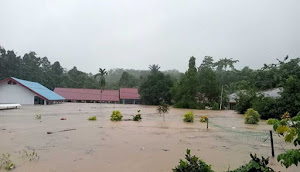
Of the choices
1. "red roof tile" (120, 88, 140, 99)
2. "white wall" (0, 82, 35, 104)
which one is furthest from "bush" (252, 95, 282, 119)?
"red roof tile" (120, 88, 140, 99)

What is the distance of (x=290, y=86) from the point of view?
A: 2145 centimetres

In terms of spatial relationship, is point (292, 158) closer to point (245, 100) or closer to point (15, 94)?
point (245, 100)

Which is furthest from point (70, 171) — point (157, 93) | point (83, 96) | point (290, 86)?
point (83, 96)

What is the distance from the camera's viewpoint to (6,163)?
5930mm

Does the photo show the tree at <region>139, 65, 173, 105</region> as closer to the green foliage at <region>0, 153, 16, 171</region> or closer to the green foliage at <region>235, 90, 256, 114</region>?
the green foliage at <region>235, 90, 256, 114</region>

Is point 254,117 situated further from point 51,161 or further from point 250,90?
point 51,161

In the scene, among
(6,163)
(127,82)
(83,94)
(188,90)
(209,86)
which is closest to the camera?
(6,163)

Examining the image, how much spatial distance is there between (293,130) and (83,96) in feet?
177

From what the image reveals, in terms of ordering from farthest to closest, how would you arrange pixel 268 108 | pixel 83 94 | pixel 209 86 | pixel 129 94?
pixel 129 94 < pixel 83 94 < pixel 209 86 < pixel 268 108

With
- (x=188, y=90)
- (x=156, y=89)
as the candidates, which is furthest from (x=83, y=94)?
(x=188, y=90)

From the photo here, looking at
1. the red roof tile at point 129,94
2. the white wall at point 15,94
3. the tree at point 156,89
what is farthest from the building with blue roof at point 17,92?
the red roof tile at point 129,94

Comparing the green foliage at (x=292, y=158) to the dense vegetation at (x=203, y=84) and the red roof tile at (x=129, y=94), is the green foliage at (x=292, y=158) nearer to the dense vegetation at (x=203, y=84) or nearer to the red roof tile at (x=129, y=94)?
the dense vegetation at (x=203, y=84)

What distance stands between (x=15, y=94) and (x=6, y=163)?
1394 inches

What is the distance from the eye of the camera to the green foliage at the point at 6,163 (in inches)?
221
